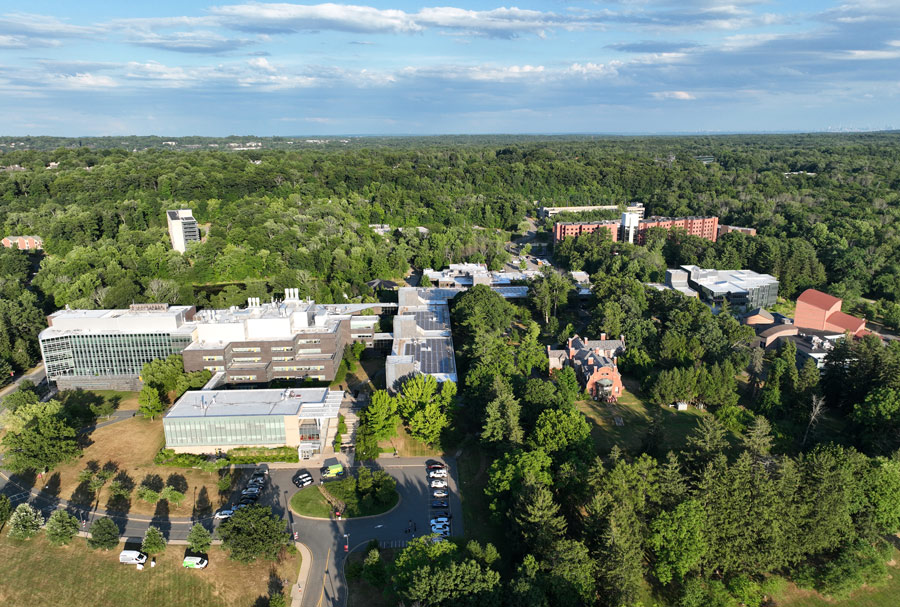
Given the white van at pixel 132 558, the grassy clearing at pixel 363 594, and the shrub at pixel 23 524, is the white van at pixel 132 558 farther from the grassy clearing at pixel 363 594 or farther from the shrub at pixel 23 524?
the grassy clearing at pixel 363 594

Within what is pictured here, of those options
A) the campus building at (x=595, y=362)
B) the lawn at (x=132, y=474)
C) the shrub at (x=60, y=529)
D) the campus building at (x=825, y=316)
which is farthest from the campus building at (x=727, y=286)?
the shrub at (x=60, y=529)

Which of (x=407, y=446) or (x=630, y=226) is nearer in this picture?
(x=407, y=446)

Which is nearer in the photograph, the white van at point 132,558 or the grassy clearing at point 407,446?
the white van at point 132,558

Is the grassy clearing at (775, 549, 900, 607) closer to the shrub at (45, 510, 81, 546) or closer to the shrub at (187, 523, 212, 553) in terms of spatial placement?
the shrub at (187, 523, 212, 553)

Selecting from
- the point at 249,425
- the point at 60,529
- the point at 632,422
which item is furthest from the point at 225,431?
the point at 632,422

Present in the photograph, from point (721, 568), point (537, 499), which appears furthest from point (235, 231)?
point (721, 568)

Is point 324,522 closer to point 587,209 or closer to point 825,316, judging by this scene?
point 825,316
